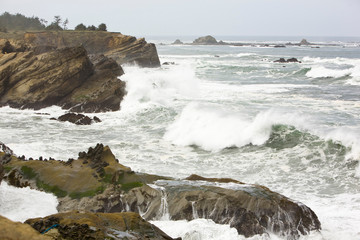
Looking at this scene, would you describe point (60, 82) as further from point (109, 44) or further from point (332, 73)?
point (332, 73)

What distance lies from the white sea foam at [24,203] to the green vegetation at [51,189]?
13 cm

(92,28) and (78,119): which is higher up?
(92,28)

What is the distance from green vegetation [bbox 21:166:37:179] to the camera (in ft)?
27.7

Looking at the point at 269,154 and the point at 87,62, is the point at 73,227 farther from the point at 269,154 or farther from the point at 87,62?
the point at 87,62

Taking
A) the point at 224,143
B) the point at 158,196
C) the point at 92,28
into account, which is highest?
the point at 92,28

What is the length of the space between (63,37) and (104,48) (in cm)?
570

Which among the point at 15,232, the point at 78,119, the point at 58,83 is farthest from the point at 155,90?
the point at 15,232

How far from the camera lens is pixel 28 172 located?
8.52 metres

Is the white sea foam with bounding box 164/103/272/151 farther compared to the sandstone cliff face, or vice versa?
the sandstone cliff face

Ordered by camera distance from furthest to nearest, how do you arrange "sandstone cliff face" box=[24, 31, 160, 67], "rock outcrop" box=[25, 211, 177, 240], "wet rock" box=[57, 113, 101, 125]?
"sandstone cliff face" box=[24, 31, 160, 67]
"wet rock" box=[57, 113, 101, 125]
"rock outcrop" box=[25, 211, 177, 240]

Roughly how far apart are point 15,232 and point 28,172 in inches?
195

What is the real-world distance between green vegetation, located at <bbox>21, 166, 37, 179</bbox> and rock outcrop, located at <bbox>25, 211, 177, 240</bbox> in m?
3.66

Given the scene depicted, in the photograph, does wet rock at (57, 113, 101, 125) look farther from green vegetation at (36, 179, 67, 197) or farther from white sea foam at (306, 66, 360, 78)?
white sea foam at (306, 66, 360, 78)

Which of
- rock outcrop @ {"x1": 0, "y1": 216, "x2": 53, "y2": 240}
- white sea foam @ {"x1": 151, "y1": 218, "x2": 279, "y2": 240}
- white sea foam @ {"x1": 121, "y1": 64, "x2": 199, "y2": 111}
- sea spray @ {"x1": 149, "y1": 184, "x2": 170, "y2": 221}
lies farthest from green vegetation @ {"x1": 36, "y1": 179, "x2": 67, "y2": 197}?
white sea foam @ {"x1": 121, "y1": 64, "x2": 199, "y2": 111}
